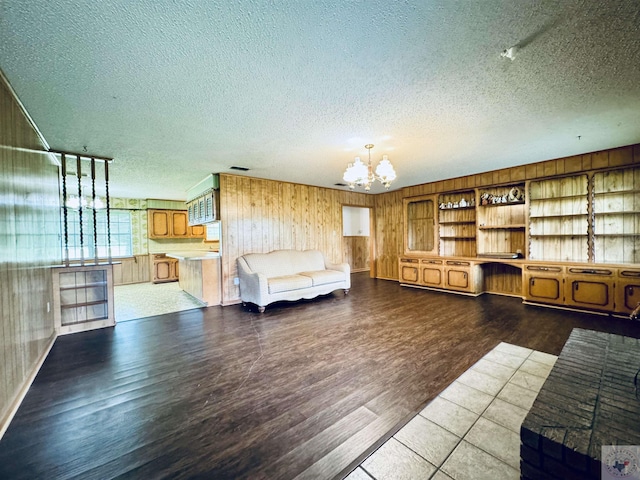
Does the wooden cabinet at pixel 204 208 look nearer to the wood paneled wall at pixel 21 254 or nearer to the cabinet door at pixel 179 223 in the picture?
the cabinet door at pixel 179 223

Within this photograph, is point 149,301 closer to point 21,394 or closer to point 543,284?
point 21,394

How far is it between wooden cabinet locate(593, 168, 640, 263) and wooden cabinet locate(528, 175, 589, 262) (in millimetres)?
150

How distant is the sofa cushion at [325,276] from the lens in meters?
5.24

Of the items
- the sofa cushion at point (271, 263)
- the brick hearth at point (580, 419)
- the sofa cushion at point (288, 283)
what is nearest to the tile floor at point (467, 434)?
the brick hearth at point (580, 419)

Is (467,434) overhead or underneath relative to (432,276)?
underneath

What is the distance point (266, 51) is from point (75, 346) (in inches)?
154

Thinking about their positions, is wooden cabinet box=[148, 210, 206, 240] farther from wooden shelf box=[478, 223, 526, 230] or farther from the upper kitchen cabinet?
wooden shelf box=[478, 223, 526, 230]

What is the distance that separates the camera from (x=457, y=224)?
6.38 metres

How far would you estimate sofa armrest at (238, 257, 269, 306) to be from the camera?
15.0 ft

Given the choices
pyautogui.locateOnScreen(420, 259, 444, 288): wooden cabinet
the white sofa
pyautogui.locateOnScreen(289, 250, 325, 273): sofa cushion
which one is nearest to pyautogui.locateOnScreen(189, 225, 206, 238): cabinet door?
the white sofa

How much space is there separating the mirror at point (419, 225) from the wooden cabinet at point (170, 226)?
626 centimetres

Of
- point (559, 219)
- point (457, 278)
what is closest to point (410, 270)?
point (457, 278)

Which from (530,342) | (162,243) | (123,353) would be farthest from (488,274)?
(162,243)

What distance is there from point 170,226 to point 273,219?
4450 millimetres
